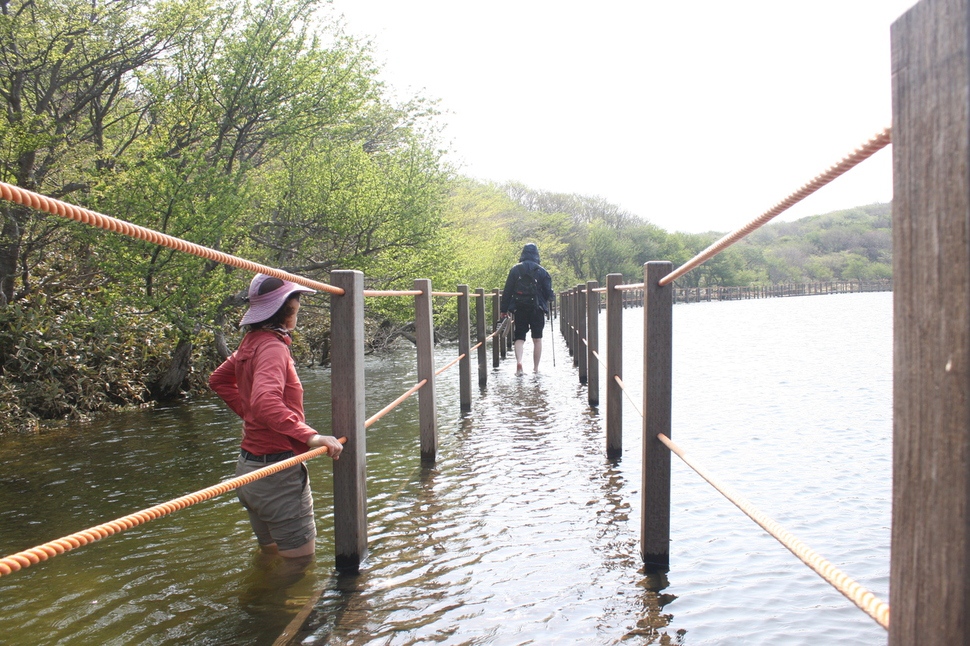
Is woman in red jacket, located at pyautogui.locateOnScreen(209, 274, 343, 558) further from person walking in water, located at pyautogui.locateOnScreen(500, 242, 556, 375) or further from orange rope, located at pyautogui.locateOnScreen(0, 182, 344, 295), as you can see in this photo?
person walking in water, located at pyautogui.locateOnScreen(500, 242, 556, 375)

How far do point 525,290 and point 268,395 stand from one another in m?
8.78

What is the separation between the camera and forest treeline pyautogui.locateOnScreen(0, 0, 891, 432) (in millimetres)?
9539

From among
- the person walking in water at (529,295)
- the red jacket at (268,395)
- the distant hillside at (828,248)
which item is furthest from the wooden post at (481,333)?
the distant hillside at (828,248)

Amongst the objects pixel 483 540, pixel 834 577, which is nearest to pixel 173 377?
pixel 483 540

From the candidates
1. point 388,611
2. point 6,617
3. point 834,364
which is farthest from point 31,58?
point 834,364

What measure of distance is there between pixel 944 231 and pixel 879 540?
151 inches

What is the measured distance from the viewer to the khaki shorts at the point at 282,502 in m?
3.57

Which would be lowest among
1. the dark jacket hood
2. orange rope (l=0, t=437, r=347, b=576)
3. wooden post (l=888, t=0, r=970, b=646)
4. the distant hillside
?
orange rope (l=0, t=437, r=347, b=576)

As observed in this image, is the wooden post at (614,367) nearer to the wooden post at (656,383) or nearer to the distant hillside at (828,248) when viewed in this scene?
the wooden post at (656,383)

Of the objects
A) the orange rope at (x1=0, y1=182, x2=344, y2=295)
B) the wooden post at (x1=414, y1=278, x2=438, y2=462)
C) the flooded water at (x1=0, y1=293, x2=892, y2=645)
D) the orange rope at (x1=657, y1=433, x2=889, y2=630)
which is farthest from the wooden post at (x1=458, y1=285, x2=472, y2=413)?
the orange rope at (x1=657, y1=433, x2=889, y2=630)

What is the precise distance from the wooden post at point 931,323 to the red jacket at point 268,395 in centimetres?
240

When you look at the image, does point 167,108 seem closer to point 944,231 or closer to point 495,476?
point 495,476

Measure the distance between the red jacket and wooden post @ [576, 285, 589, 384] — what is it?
22.0 feet

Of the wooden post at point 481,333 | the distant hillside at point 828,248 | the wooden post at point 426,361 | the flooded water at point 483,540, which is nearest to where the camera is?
the flooded water at point 483,540
